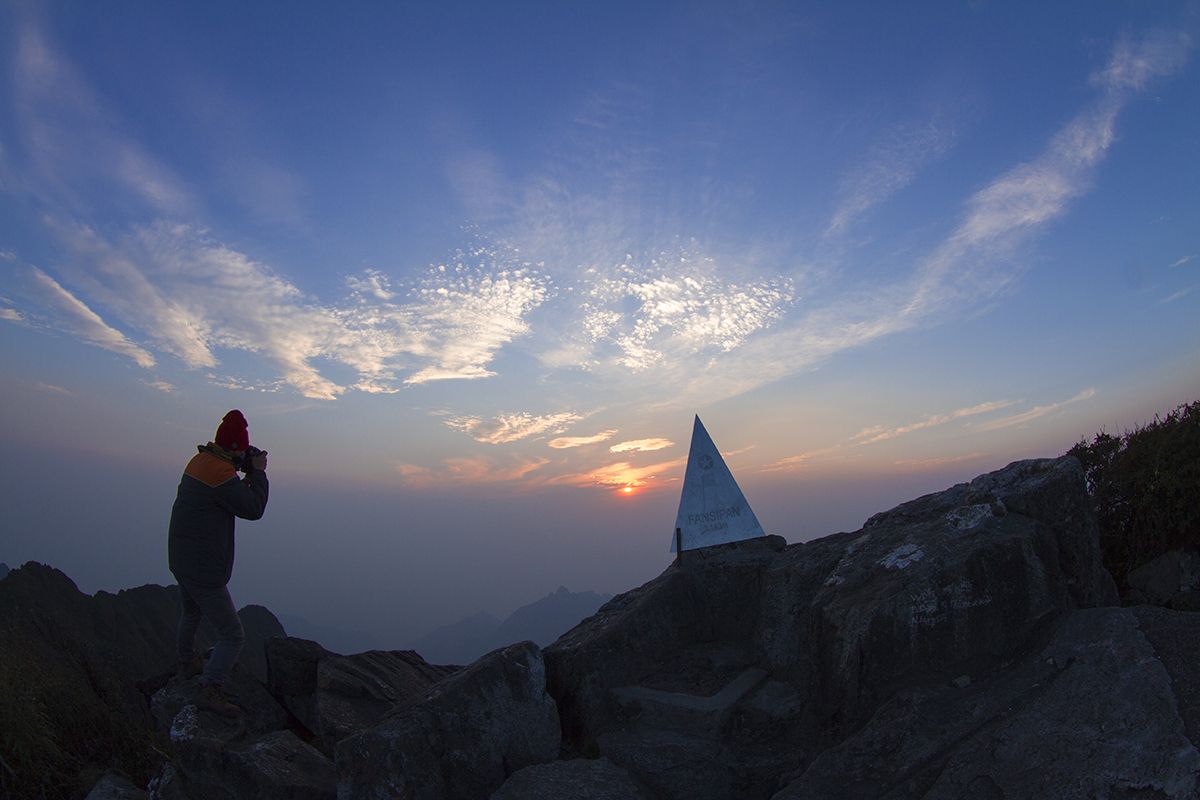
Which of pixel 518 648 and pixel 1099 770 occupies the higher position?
pixel 518 648

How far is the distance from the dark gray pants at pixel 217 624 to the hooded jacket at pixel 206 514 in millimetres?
119

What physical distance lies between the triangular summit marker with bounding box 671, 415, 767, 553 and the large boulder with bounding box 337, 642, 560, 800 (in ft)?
10.4

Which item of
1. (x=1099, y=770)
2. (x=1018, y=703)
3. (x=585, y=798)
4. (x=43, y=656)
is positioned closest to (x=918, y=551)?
(x=1018, y=703)

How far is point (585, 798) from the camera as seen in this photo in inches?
240

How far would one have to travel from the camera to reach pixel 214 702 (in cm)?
737

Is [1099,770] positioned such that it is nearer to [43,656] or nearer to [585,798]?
[585,798]

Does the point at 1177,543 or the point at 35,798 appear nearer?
the point at 35,798

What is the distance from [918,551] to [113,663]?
10.6m

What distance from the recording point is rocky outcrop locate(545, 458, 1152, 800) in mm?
5637

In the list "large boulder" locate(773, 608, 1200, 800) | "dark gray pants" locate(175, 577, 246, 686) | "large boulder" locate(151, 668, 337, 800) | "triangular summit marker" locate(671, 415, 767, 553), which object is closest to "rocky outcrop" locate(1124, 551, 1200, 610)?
"large boulder" locate(773, 608, 1200, 800)

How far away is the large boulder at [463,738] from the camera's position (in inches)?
239

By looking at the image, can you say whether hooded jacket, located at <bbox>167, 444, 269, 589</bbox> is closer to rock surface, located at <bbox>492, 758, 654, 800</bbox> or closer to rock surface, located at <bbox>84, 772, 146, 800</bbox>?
rock surface, located at <bbox>84, 772, 146, 800</bbox>

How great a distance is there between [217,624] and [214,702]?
81cm

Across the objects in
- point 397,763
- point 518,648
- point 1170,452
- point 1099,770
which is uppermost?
point 1170,452
